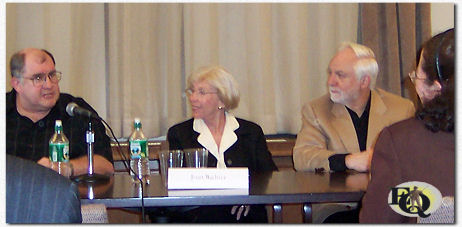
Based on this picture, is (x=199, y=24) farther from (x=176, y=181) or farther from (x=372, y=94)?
(x=176, y=181)

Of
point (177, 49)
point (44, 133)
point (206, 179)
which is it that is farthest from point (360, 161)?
point (44, 133)

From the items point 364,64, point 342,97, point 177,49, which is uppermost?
point 177,49

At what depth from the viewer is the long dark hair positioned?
5.58 ft

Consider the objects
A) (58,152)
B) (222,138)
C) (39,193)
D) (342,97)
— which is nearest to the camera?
(39,193)

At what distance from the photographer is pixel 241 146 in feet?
9.59

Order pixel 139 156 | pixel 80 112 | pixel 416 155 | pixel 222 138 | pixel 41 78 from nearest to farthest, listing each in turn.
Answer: pixel 416 155
pixel 80 112
pixel 139 156
pixel 41 78
pixel 222 138

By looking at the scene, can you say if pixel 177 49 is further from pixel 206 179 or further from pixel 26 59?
pixel 206 179

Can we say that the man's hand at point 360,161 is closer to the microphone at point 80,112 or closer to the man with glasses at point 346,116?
the man with glasses at point 346,116

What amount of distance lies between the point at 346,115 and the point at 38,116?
1442 mm

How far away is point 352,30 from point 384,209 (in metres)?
1.95

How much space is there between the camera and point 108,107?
3381 millimetres

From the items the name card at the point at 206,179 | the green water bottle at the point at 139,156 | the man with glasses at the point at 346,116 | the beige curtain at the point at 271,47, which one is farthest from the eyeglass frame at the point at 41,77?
the man with glasses at the point at 346,116

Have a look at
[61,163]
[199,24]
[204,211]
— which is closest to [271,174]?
[204,211]

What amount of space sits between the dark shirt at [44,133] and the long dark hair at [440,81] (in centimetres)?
152
